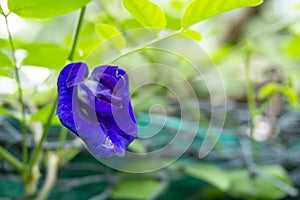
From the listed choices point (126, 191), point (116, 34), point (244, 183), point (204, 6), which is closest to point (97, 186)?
point (126, 191)

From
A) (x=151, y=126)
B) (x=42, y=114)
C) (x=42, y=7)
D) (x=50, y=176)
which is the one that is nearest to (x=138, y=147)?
(x=151, y=126)

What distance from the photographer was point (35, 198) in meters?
0.69

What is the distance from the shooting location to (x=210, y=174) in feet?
2.89

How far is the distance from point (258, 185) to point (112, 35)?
0.52 meters

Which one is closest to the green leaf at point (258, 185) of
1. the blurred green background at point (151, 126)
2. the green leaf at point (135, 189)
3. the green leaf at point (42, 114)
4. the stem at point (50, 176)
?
the blurred green background at point (151, 126)

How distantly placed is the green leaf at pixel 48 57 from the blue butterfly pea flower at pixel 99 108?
0.11m

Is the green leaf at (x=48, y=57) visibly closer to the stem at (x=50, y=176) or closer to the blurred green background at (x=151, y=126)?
the blurred green background at (x=151, y=126)

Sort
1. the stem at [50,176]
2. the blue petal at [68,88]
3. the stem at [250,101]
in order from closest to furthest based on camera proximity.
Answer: the blue petal at [68,88]
the stem at [50,176]
the stem at [250,101]

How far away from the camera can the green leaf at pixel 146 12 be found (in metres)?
0.46

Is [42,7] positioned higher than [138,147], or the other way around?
[42,7]

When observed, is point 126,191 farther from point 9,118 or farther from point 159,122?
point 9,118

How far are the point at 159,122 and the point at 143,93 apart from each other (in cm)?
19

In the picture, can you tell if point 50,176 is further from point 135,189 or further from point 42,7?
point 42,7

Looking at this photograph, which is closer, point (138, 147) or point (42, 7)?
point (42, 7)
